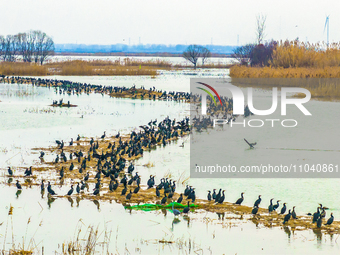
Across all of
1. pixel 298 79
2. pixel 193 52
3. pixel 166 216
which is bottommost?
pixel 166 216

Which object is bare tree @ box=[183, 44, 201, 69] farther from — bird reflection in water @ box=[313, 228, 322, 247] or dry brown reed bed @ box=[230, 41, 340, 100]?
bird reflection in water @ box=[313, 228, 322, 247]

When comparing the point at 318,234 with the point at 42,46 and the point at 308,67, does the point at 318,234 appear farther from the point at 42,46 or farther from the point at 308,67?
the point at 42,46

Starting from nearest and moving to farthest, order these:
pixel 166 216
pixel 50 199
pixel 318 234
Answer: pixel 318 234
pixel 166 216
pixel 50 199

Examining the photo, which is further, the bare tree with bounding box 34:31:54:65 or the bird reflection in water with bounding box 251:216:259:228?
the bare tree with bounding box 34:31:54:65

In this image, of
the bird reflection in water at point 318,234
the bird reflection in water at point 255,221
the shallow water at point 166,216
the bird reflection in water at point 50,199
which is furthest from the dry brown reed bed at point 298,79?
the bird reflection in water at point 50,199

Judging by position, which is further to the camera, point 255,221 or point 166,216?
point 166,216

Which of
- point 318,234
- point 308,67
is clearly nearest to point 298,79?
point 308,67

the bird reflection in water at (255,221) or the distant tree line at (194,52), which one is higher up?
the distant tree line at (194,52)

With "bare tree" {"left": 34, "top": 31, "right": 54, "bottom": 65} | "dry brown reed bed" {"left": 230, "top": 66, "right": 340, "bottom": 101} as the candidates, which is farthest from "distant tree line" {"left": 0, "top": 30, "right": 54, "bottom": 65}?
"dry brown reed bed" {"left": 230, "top": 66, "right": 340, "bottom": 101}

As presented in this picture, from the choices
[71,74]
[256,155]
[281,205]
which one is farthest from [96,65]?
[281,205]

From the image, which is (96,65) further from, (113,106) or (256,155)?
(256,155)

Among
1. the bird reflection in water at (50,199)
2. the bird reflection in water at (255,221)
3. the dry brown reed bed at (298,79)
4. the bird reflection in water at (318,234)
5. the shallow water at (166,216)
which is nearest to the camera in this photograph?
the shallow water at (166,216)

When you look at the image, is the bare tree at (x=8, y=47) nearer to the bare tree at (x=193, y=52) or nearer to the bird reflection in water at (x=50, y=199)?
the bare tree at (x=193, y=52)

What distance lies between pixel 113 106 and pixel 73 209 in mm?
17296
